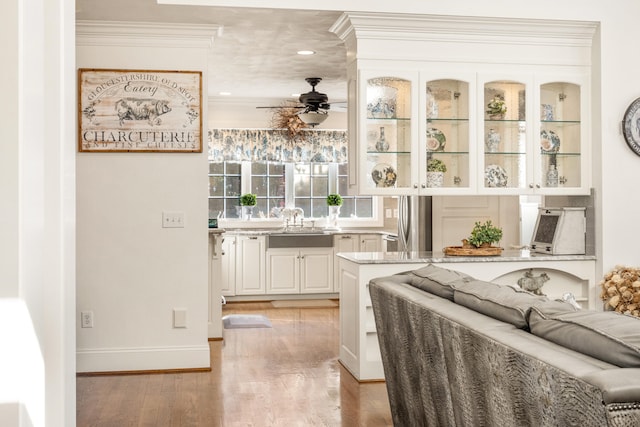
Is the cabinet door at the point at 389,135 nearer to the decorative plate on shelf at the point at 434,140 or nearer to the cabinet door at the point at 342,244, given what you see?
the decorative plate on shelf at the point at 434,140

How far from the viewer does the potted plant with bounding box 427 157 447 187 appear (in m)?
5.09

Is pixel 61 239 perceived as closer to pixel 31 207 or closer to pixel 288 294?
pixel 31 207

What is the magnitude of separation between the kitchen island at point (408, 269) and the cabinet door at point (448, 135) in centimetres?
54

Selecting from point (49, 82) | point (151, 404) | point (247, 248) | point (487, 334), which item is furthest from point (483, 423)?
point (247, 248)

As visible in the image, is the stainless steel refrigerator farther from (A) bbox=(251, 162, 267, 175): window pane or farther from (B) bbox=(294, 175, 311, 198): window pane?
(A) bbox=(251, 162, 267, 175): window pane

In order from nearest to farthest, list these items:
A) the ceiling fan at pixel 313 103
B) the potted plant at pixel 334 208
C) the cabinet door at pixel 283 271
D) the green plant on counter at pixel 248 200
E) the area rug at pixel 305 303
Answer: the ceiling fan at pixel 313 103
the area rug at pixel 305 303
the cabinet door at pixel 283 271
the green plant on counter at pixel 248 200
the potted plant at pixel 334 208

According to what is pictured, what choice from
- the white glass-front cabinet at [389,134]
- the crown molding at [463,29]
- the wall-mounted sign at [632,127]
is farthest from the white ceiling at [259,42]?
the wall-mounted sign at [632,127]

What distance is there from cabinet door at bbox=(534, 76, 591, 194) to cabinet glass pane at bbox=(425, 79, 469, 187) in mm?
545

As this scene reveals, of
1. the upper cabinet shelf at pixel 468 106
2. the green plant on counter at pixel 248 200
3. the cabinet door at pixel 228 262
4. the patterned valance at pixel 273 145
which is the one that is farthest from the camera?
the patterned valance at pixel 273 145

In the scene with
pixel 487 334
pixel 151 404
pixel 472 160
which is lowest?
pixel 151 404

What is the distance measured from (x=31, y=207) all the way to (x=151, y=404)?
9.60ft

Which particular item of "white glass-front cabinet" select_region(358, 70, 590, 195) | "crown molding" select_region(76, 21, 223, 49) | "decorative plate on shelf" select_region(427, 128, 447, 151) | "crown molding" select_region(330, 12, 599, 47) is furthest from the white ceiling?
"decorative plate on shelf" select_region(427, 128, 447, 151)

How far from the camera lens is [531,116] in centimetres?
521

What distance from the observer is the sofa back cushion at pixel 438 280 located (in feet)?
9.53
